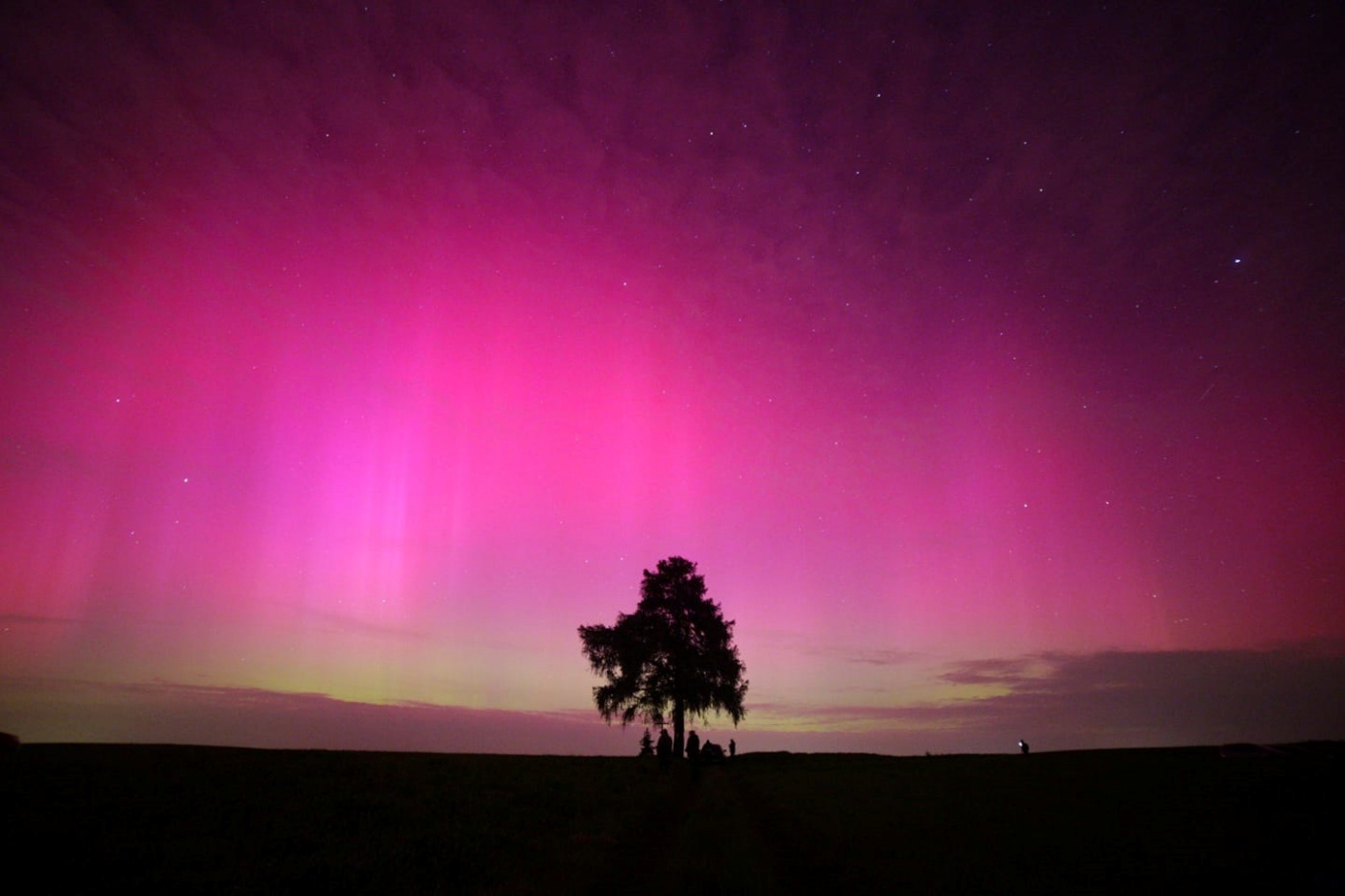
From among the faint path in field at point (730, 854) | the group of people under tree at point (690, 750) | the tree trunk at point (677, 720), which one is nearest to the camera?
the faint path in field at point (730, 854)

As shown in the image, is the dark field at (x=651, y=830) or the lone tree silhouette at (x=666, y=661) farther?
the lone tree silhouette at (x=666, y=661)

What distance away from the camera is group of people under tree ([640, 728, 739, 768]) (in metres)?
29.7

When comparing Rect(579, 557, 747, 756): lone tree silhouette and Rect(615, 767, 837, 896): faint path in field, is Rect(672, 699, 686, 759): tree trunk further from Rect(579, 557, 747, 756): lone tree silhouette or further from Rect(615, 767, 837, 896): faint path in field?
Rect(615, 767, 837, 896): faint path in field

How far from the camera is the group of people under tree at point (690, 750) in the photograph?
29719 millimetres

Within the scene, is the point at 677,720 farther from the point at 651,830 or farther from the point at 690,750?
the point at 651,830

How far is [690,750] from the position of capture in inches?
1168

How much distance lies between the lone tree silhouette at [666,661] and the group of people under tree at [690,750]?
6.04 ft

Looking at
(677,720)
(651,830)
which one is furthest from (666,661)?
(651,830)

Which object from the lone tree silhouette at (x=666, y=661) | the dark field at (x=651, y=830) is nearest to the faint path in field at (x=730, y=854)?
the dark field at (x=651, y=830)

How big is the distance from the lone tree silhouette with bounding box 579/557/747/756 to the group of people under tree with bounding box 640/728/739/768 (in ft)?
6.04

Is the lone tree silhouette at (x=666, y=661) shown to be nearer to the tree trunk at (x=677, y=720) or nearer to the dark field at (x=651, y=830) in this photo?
the tree trunk at (x=677, y=720)

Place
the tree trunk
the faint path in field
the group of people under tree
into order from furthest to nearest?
1. the tree trunk
2. the group of people under tree
3. the faint path in field

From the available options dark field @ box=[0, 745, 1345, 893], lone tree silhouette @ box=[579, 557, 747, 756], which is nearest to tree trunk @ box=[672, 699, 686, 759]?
lone tree silhouette @ box=[579, 557, 747, 756]

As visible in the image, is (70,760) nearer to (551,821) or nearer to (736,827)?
(551,821)
